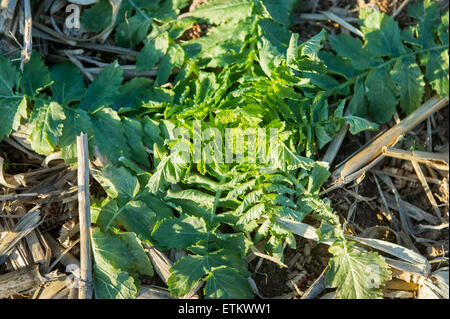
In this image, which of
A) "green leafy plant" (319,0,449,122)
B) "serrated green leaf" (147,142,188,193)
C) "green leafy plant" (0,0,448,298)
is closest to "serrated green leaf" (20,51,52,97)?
"green leafy plant" (0,0,448,298)

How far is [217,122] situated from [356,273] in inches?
37.8

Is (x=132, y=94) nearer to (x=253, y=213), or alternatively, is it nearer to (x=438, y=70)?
(x=253, y=213)

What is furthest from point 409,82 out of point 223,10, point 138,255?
point 138,255

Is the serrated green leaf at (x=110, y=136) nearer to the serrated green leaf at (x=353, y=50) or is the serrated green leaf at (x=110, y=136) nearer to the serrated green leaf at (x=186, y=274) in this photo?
the serrated green leaf at (x=186, y=274)

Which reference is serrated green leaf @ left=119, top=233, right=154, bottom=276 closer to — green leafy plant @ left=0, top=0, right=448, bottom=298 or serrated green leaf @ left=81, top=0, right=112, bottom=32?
green leafy plant @ left=0, top=0, right=448, bottom=298

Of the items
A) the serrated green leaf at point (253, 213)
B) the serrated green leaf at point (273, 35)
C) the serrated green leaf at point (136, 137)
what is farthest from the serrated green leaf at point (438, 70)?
the serrated green leaf at point (136, 137)

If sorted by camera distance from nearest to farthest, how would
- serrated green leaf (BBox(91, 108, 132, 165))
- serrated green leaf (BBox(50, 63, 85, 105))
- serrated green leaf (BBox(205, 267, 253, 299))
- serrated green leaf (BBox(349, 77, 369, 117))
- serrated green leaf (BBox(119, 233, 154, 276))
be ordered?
serrated green leaf (BBox(205, 267, 253, 299)) < serrated green leaf (BBox(119, 233, 154, 276)) < serrated green leaf (BBox(91, 108, 132, 165)) < serrated green leaf (BBox(50, 63, 85, 105)) < serrated green leaf (BBox(349, 77, 369, 117))

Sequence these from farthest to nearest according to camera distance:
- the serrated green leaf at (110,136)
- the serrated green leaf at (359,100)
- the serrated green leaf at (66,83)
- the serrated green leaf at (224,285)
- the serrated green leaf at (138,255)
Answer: the serrated green leaf at (359,100), the serrated green leaf at (66,83), the serrated green leaf at (110,136), the serrated green leaf at (138,255), the serrated green leaf at (224,285)

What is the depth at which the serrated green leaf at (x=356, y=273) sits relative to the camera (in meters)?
2.04

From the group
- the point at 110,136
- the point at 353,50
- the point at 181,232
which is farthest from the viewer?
the point at 353,50

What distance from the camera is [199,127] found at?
217 centimetres

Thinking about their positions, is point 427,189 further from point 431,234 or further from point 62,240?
point 62,240

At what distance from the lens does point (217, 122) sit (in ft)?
7.23

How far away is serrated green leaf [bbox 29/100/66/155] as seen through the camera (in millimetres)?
2154
